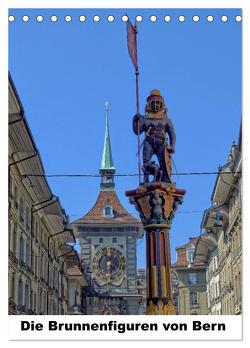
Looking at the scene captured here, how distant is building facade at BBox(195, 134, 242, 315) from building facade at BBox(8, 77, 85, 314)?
7.55 metres

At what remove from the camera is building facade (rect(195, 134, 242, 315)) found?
31188mm

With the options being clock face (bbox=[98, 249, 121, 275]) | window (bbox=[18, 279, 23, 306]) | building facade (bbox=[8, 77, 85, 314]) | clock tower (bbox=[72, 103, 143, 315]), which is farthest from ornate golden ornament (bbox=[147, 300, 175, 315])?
clock face (bbox=[98, 249, 121, 275])

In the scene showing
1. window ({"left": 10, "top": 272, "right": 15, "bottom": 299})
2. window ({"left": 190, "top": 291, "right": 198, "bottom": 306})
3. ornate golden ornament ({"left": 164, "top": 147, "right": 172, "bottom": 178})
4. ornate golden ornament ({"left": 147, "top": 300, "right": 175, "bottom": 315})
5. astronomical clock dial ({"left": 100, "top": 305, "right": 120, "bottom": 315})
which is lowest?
astronomical clock dial ({"left": 100, "top": 305, "right": 120, "bottom": 315})

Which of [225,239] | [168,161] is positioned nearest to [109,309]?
[225,239]

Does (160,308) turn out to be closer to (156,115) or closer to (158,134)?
(158,134)

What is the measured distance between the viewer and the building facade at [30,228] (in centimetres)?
2700

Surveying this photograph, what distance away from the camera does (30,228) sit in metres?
34.5

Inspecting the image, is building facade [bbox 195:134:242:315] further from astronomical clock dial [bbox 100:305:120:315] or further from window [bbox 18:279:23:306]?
astronomical clock dial [bbox 100:305:120:315]

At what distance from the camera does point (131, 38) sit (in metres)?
15.4

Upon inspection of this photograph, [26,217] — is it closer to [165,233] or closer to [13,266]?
[13,266]

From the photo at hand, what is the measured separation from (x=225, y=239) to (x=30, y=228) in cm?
1201

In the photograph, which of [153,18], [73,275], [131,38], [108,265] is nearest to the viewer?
[153,18]
